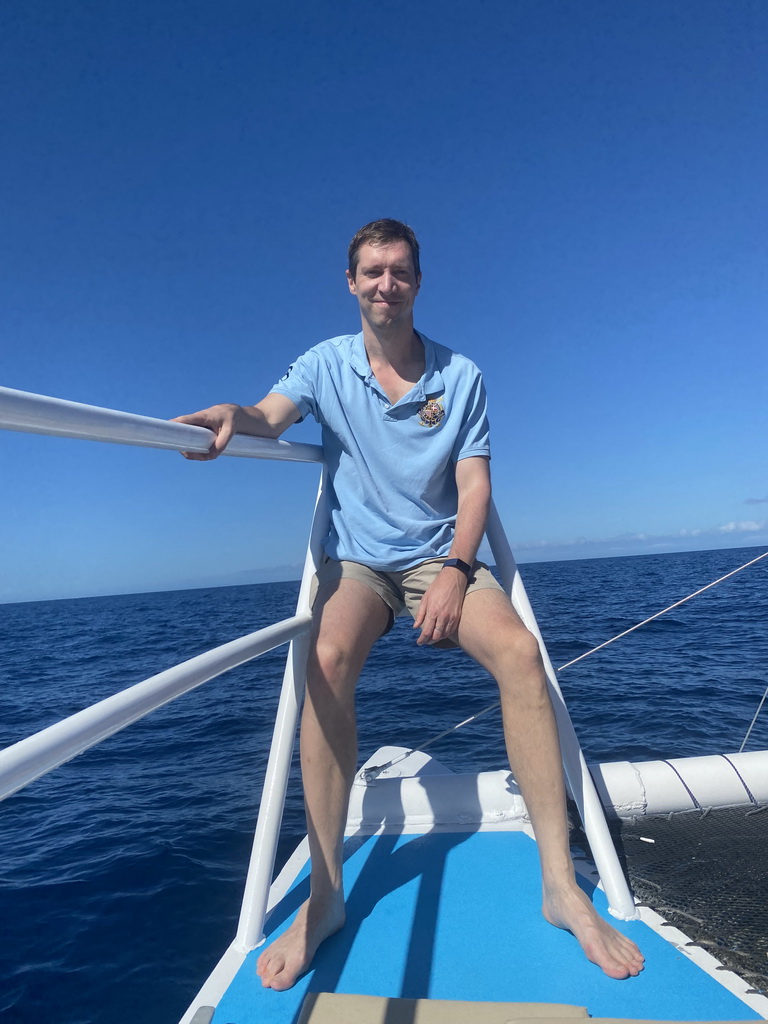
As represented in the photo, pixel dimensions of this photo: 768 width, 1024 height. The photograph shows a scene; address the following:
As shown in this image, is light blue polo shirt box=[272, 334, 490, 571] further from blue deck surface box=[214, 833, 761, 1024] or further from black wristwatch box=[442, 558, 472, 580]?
blue deck surface box=[214, 833, 761, 1024]

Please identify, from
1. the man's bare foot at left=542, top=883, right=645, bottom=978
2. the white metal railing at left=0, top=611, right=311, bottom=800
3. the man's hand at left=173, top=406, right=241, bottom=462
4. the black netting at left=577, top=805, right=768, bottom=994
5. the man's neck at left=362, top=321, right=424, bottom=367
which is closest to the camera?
the white metal railing at left=0, top=611, right=311, bottom=800

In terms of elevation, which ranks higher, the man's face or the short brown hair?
the short brown hair

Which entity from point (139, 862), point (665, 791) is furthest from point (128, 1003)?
point (665, 791)

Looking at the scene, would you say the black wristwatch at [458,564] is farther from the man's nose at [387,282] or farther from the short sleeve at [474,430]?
the man's nose at [387,282]

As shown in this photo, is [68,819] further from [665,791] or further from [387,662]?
[387,662]

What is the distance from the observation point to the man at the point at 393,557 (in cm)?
150

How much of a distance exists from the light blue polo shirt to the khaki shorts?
33 millimetres

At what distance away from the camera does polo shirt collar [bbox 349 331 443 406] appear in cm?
186

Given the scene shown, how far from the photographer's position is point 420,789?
85.4 inches

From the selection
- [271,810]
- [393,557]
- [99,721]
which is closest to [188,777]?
[271,810]

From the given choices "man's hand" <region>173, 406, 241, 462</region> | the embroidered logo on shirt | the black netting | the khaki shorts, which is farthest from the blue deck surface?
the embroidered logo on shirt

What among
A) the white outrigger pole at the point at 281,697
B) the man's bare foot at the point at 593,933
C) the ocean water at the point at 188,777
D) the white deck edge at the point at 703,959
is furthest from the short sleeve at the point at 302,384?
the ocean water at the point at 188,777

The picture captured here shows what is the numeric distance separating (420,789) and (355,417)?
123 centimetres

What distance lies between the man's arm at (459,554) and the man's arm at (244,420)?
0.51 metres
